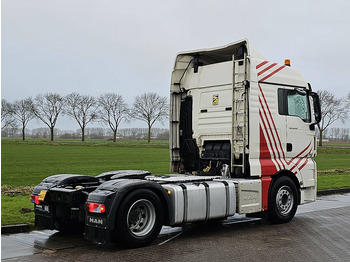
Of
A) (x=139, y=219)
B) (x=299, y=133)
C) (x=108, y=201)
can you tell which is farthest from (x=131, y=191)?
(x=299, y=133)

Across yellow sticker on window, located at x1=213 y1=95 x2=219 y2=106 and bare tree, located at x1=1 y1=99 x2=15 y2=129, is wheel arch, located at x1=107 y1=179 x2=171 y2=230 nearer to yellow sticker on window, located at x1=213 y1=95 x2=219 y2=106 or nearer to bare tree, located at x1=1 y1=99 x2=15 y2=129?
yellow sticker on window, located at x1=213 y1=95 x2=219 y2=106

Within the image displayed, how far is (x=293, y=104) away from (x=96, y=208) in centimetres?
553

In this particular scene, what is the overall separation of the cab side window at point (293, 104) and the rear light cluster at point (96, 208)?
4918mm

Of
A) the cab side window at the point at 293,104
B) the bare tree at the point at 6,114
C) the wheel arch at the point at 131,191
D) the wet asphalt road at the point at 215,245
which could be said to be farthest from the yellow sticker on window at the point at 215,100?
the bare tree at the point at 6,114

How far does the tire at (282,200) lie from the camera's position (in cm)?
980

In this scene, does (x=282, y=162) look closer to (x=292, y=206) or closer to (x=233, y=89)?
(x=292, y=206)

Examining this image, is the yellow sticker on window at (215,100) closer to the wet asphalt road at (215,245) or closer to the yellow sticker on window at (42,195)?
the wet asphalt road at (215,245)

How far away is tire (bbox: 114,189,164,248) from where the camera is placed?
7.23 metres

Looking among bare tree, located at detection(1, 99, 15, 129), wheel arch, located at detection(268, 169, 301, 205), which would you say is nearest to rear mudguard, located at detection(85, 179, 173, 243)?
wheel arch, located at detection(268, 169, 301, 205)

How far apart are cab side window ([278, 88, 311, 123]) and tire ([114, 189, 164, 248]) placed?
406 cm

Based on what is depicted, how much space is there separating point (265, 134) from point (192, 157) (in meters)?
1.91

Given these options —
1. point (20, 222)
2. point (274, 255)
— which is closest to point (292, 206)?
point (274, 255)

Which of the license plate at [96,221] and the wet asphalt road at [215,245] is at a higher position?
the license plate at [96,221]

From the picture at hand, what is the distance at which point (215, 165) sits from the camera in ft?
34.3
